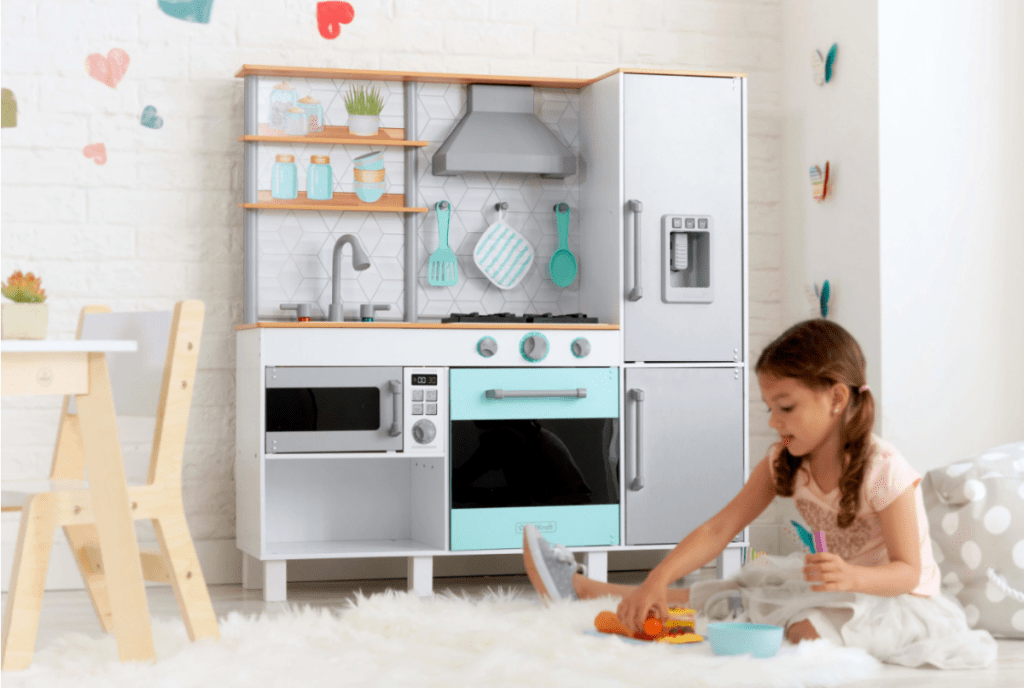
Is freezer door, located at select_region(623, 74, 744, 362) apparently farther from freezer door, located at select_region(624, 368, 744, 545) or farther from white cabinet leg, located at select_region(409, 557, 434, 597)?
white cabinet leg, located at select_region(409, 557, 434, 597)

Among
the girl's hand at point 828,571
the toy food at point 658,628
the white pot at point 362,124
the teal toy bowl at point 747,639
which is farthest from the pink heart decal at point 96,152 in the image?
the girl's hand at point 828,571

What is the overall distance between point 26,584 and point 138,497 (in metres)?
0.25

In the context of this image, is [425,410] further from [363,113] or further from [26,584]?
[26,584]

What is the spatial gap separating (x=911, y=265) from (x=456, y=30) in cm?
162

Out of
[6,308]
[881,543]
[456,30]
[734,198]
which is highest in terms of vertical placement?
[456,30]

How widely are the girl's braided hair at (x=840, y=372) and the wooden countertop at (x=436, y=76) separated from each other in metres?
1.42

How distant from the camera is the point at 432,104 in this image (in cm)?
362

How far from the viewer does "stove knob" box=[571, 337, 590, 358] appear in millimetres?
3268

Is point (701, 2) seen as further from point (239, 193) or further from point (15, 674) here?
point (15, 674)

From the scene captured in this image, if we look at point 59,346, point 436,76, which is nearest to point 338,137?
point 436,76

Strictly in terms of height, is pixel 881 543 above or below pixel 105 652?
above

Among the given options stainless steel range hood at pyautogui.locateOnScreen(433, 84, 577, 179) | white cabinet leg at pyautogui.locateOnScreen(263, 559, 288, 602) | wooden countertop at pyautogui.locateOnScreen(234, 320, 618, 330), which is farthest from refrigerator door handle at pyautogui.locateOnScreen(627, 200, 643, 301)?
white cabinet leg at pyautogui.locateOnScreen(263, 559, 288, 602)

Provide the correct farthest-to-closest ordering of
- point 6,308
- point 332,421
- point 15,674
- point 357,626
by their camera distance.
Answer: point 332,421, point 357,626, point 6,308, point 15,674

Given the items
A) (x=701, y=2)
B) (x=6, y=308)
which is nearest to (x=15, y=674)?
(x=6, y=308)
